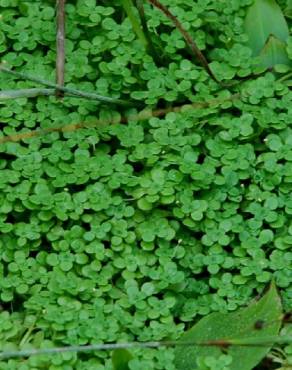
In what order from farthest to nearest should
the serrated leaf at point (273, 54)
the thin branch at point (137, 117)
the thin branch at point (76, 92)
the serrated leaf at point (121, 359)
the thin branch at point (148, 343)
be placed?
1. the serrated leaf at point (273, 54)
2. the thin branch at point (137, 117)
3. the thin branch at point (76, 92)
4. the serrated leaf at point (121, 359)
5. the thin branch at point (148, 343)

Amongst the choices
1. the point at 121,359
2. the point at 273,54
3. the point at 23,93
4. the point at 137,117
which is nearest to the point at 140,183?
the point at 137,117

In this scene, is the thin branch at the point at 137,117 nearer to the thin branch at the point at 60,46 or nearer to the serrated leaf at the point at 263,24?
the thin branch at the point at 60,46

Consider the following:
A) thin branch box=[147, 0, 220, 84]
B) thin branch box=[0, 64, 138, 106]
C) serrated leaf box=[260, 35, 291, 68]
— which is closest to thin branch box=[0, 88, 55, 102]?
thin branch box=[0, 64, 138, 106]

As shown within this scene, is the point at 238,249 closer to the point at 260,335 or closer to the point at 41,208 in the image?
the point at 260,335

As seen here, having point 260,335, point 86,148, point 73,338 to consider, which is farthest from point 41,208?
point 260,335

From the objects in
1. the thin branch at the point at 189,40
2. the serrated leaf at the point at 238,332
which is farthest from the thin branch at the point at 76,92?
the serrated leaf at the point at 238,332

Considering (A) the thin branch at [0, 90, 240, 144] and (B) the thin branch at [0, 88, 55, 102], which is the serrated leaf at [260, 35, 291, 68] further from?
(B) the thin branch at [0, 88, 55, 102]
